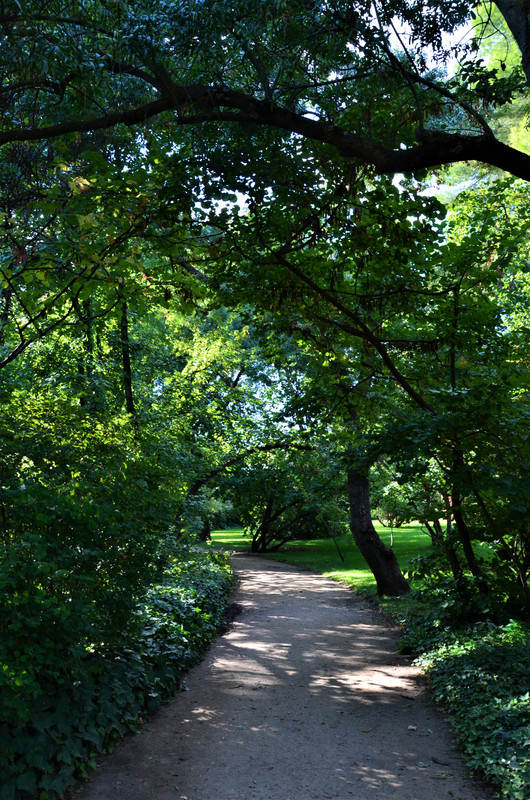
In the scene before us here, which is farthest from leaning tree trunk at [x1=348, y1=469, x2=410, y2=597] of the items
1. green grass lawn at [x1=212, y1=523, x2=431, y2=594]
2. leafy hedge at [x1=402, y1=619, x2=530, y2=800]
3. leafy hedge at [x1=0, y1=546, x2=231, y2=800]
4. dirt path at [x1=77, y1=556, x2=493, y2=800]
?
leafy hedge at [x1=0, y1=546, x2=231, y2=800]

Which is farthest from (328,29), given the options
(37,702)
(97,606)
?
(37,702)

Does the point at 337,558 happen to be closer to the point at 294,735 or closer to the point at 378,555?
the point at 378,555

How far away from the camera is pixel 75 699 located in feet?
14.5

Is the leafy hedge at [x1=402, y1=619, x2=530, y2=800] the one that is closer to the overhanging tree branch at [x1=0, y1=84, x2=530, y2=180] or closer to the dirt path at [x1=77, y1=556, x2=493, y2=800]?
the dirt path at [x1=77, y1=556, x2=493, y2=800]

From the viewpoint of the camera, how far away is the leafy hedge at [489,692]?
4121mm

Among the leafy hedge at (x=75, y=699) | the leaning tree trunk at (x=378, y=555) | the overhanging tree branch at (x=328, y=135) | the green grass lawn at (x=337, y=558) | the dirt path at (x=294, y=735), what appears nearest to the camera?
the leafy hedge at (x=75, y=699)

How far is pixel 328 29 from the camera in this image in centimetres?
515

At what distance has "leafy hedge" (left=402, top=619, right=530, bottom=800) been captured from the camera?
4121 mm

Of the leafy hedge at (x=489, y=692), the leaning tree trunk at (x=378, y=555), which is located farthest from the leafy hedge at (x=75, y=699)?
the leaning tree trunk at (x=378, y=555)

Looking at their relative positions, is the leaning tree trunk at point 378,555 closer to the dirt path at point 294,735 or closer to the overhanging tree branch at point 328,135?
the dirt path at point 294,735

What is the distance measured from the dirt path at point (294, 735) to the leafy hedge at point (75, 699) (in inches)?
8.4

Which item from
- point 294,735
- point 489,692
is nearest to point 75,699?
point 294,735

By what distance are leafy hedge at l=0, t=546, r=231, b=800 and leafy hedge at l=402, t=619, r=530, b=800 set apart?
106 inches

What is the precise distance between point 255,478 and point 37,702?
47.8ft
